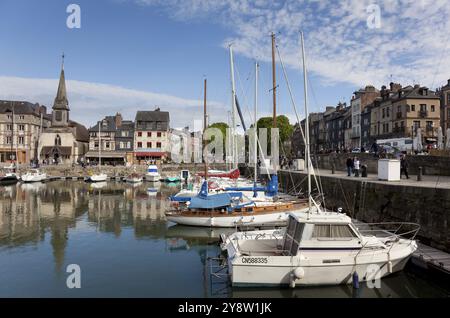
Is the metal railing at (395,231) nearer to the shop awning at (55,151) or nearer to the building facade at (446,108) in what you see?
the building facade at (446,108)

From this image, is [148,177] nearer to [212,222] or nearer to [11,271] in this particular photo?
[212,222]

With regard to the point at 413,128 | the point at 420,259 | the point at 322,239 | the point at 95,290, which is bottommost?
the point at 95,290

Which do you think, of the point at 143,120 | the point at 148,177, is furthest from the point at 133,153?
the point at 148,177

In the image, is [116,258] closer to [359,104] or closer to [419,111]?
[419,111]

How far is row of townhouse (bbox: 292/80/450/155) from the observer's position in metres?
54.2

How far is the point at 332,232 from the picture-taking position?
13.5 meters

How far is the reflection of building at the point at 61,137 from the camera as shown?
83.4m

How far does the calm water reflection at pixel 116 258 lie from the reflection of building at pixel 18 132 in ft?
188

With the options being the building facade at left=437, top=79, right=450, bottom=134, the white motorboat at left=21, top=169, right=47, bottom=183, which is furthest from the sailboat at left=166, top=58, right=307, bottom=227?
the white motorboat at left=21, top=169, right=47, bottom=183

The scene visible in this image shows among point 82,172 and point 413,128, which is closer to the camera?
point 413,128

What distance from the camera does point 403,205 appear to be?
1911 centimetres

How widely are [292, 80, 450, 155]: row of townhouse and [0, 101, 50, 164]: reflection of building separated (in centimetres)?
6843
